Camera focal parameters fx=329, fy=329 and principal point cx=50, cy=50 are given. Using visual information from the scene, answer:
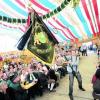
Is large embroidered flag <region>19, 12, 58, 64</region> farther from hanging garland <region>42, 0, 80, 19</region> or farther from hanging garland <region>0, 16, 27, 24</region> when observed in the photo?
hanging garland <region>0, 16, 27, 24</region>

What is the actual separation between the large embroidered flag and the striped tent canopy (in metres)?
0.38

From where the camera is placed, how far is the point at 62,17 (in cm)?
802

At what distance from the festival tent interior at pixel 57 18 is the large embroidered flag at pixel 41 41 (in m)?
0.16

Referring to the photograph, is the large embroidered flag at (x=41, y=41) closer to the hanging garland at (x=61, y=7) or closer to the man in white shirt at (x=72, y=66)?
the hanging garland at (x=61, y=7)

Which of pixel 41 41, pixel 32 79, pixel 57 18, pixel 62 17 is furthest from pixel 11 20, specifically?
pixel 41 41

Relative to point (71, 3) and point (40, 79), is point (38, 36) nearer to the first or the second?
point (71, 3)

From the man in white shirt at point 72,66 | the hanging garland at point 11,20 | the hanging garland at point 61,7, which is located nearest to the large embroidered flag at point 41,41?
the hanging garland at point 61,7

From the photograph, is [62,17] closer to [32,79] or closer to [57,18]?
[57,18]

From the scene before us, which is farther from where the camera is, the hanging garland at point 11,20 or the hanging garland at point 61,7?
the hanging garland at point 11,20

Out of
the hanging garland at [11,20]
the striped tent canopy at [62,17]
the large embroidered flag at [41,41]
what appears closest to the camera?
the large embroidered flag at [41,41]

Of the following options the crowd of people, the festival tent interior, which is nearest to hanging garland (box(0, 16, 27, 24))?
the festival tent interior

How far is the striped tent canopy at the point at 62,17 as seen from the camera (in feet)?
18.5

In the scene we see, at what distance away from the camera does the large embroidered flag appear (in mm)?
5294

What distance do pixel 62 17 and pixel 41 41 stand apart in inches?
110
